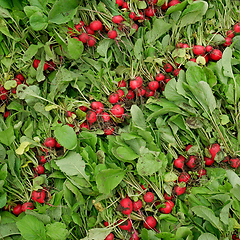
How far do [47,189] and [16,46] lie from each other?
106 cm

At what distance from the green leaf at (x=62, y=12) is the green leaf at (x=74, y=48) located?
14cm

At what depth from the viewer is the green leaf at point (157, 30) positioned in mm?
1473

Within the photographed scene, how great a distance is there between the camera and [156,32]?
1511mm

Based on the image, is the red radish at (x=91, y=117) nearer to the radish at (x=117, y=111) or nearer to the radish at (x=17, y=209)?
the radish at (x=117, y=111)

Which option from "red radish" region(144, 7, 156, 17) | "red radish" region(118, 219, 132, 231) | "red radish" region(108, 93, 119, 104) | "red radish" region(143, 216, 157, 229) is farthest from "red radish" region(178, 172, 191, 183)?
"red radish" region(144, 7, 156, 17)

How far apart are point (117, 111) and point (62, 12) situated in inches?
30.1

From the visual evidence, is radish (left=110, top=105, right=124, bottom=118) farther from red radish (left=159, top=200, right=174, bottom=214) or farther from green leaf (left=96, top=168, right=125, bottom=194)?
red radish (left=159, top=200, right=174, bottom=214)

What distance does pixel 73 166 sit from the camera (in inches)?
50.6

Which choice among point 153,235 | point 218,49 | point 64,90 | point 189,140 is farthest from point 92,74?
point 153,235

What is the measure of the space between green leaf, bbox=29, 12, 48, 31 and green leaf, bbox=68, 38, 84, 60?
0.20m

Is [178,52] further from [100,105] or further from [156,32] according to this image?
[100,105]

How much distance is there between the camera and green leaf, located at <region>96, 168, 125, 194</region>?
1.16 m

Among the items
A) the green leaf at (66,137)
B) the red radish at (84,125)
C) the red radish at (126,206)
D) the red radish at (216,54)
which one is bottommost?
the red radish at (126,206)

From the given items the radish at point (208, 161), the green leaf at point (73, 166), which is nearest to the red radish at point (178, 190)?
the radish at point (208, 161)
